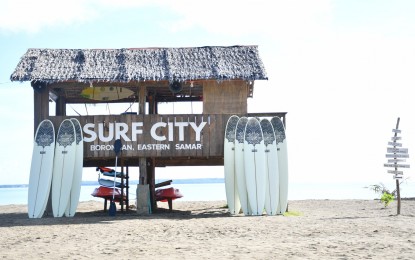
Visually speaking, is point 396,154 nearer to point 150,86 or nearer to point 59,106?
point 150,86

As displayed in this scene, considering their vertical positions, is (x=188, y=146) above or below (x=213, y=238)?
above

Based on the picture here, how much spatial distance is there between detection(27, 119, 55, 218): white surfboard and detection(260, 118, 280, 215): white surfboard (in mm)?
5034

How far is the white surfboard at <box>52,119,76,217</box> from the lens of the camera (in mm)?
14516

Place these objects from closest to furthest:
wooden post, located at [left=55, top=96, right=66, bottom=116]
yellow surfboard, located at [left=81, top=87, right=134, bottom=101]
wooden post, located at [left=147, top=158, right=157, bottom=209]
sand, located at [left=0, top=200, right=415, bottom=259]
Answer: sand, located at [left=0, top=200, right=415, bottom=259]
yellow surfboard, located at [left=81, top=87, right=134, bottom=101]
wooden post, located at [left=55, top=96, right=66, bottom=116]
wooden post, located at [left=147, top=158, right=157, bottom=209]

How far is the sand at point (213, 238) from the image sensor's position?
8.34 metres

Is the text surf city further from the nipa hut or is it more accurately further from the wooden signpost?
the wooden signpost

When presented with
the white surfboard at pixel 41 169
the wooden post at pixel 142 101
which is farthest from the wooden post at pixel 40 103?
the wooden post at pixel 142 101

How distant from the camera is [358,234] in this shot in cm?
1023

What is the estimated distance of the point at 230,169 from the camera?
14.8 meters

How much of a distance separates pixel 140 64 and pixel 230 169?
3397 millimetres

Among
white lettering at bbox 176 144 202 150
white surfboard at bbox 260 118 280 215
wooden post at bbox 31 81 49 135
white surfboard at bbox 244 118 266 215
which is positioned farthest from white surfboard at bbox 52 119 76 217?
white surfboard at bbox 260 118 280 215

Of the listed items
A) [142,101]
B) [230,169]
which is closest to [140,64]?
[142,101]

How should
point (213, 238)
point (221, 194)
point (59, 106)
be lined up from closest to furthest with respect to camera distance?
point (213, 238) → point (59, 106) → point (221, 194)

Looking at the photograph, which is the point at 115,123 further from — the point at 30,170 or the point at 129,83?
the point at 30,170
